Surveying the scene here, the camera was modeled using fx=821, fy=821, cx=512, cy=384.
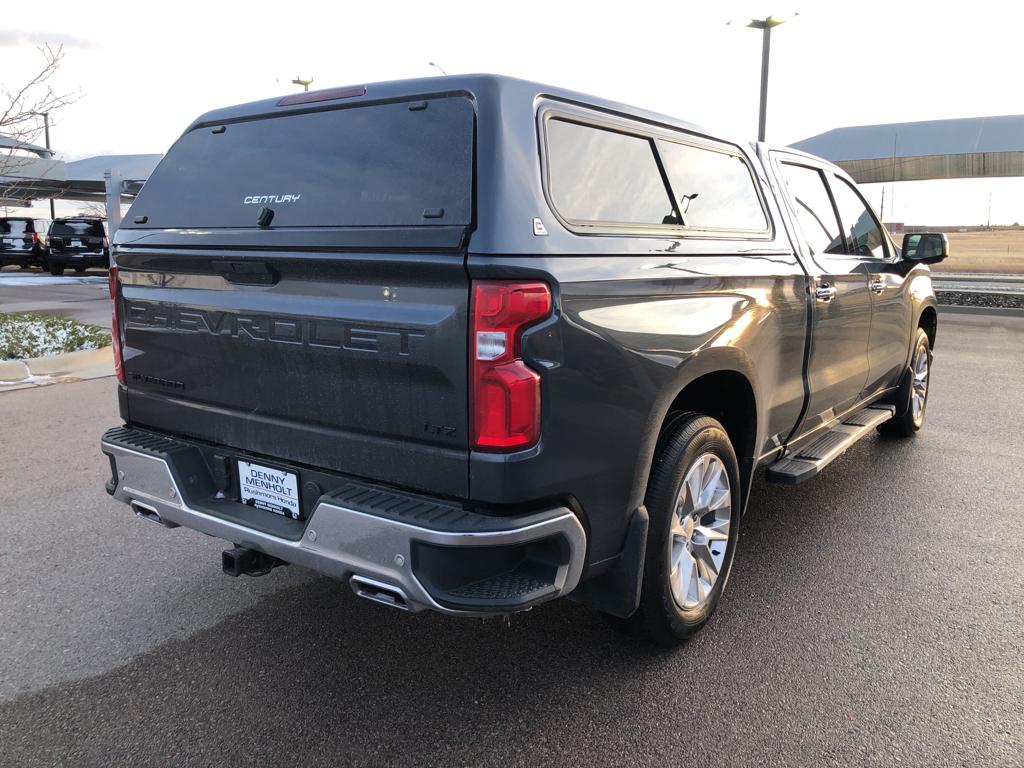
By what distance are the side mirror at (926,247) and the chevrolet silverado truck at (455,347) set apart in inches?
87.9

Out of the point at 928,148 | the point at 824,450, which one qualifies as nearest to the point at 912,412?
the point at 824,450

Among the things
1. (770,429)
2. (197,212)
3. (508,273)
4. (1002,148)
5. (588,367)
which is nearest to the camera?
(508,273)

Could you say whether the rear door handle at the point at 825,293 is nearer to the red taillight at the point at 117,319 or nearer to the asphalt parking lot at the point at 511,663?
the asphalt parking lot at the point at 511,663

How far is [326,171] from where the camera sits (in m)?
2.82

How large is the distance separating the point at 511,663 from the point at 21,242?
28128 mm

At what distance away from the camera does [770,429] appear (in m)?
3.85

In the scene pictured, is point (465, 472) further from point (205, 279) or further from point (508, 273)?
point (205, 279)

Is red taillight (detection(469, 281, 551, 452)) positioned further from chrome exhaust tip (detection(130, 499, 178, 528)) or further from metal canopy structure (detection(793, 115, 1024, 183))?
metal canopy structure (detection(793, 115, 1024, 183))

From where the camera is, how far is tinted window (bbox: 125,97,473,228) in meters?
2.50

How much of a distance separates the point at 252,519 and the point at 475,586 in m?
0.93

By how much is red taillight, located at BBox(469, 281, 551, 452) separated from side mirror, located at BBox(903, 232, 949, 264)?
405cm

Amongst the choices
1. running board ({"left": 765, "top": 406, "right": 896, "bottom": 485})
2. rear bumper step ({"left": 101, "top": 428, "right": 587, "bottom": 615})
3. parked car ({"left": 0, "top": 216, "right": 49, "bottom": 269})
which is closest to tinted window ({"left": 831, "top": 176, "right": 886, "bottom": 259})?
running board ({"left": 765, "top": 406, "right": 896, "bottom": 485})

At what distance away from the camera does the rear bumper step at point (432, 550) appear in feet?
7.72

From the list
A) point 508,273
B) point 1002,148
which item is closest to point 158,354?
point 508,273
